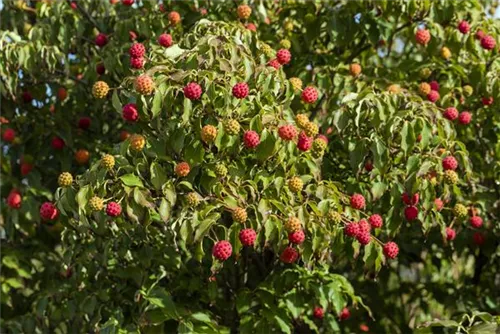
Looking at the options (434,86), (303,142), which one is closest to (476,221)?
(434,86)

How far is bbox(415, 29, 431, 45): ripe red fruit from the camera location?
5043 mm

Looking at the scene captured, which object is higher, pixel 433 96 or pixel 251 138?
pixel 251 138

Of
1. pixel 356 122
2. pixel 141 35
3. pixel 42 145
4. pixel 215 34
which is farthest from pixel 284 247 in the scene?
pixel 42 145

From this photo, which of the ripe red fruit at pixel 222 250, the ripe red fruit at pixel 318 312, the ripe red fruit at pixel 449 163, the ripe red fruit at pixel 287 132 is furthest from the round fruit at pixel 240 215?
the ripe red fruit at pixel 318 312

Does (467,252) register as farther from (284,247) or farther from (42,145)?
(42,145)

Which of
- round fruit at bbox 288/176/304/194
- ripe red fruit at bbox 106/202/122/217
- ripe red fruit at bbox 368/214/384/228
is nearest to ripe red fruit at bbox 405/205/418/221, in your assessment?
ripe red fruit at bbox 368/214/384/228

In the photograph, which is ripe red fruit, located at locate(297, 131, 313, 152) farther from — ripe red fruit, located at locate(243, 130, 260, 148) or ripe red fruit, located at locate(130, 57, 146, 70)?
ripe red fruit, located at locate(130, 57, 146, 70)

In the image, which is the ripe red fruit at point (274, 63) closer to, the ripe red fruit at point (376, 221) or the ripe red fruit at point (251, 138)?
the ripe red fruit at point (251, 138)

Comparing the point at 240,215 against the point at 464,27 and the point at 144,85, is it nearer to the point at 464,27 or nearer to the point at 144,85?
the point at 144,85

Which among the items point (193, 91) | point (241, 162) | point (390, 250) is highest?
point (193, 91)

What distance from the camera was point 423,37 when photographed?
5039 mm

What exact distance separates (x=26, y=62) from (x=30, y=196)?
0.91 metres

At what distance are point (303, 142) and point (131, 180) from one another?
2.74 feet

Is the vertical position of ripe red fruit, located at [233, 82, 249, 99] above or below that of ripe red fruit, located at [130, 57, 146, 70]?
above
